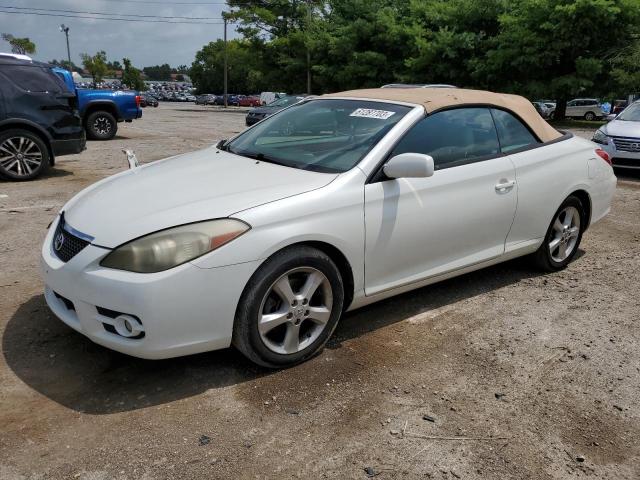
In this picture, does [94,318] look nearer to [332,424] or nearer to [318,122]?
[332,424]

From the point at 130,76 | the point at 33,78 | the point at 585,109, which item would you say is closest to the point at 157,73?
the point at 130,76

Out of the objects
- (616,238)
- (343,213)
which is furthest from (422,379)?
(616,238)

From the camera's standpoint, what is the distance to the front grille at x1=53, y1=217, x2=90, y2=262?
2961mm

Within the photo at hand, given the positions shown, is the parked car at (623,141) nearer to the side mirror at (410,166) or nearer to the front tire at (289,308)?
the side mirror at (410,166)

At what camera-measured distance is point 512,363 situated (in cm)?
339

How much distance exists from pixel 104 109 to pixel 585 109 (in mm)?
33321

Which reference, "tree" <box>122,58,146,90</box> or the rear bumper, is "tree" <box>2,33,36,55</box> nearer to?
"tree" <box>122,58,146,90</box>

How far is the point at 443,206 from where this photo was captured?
3.72 m

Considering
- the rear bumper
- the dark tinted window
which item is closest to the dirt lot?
the dark tinted window

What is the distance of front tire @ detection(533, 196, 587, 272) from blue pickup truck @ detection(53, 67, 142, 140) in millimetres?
12606

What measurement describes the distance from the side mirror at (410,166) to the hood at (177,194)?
0.35 meters

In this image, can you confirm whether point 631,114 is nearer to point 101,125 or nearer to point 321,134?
point 321,134

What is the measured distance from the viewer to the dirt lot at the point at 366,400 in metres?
2.48

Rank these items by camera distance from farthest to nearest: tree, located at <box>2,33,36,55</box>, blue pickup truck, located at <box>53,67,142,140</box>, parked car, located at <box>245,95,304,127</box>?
1. tree, located at <box>2,33,36,55</box>
2. parked car, located at <box>245,95,304,127</box>
3. blue pickup truck, located at <box>53,67,142,140</box>
